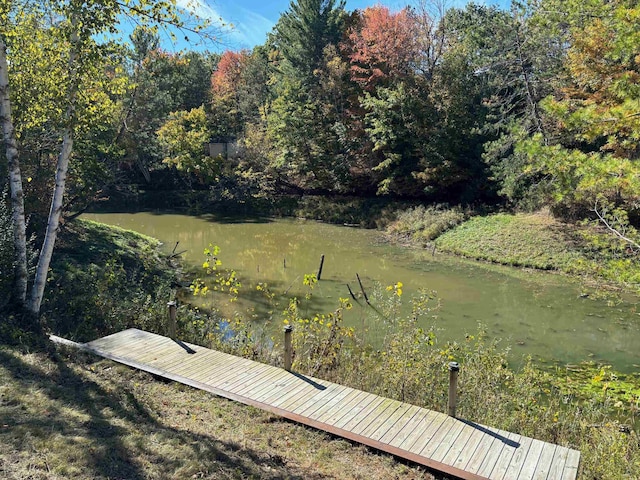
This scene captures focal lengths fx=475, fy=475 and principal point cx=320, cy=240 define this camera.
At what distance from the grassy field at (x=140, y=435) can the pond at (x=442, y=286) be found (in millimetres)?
4762

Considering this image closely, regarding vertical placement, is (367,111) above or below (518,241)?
above

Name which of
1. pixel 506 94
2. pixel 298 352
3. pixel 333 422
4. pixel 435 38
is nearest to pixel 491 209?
pixel 506 94

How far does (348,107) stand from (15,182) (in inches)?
957

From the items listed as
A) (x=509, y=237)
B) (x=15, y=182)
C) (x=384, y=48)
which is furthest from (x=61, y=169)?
(x=384, y=48)

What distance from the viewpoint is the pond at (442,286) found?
1040 cm

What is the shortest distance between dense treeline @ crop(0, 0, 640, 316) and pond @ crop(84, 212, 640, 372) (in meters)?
3.07

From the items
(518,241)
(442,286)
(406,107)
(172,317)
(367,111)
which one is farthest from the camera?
(367,111)

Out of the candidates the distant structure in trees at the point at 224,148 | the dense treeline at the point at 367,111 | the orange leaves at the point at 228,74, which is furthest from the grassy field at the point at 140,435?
the orange leaves at the point at 228,74

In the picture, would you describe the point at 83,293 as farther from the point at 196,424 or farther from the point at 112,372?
the point at 196,424

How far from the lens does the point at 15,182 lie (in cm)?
621

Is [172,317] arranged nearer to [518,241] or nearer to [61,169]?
[61,169]

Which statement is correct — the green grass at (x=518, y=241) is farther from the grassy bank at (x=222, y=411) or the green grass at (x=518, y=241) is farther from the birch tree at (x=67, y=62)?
the birch tree at (x=67, y=62)

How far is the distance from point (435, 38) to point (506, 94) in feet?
17.4

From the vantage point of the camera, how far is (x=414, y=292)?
14.1 m
